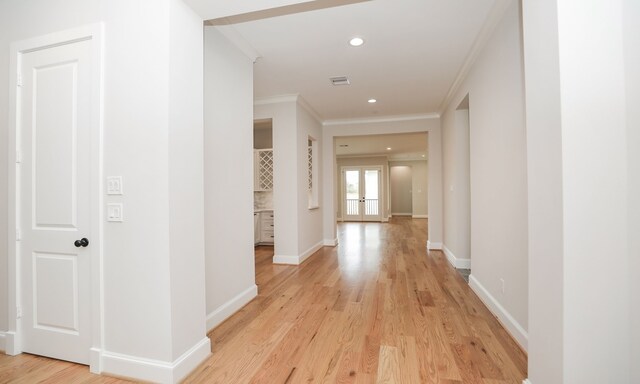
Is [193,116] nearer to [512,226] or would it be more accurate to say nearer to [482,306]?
[512,226]

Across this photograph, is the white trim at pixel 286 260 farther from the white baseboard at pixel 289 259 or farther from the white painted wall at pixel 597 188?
the white painted wall at pixel 597 188

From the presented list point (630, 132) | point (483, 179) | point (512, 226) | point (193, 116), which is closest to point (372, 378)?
point (512, 226)

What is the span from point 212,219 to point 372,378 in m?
1.68

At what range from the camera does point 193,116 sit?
76.1 inches

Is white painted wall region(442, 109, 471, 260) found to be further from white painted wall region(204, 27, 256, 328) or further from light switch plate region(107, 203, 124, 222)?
light switch plate region(107, 203, 124, 222)

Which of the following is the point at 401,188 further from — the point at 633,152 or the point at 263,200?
the point at 633,152

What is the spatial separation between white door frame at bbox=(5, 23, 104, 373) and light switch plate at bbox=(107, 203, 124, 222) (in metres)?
0.06

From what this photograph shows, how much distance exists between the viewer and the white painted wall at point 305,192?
15.5 feet

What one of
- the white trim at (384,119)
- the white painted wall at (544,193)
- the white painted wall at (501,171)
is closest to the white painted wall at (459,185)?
the white painted wall at (501,171)

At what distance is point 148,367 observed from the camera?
5.68 feet

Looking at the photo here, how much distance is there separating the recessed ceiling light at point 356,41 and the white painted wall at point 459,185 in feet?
6.65

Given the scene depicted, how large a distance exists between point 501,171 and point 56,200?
10.9 feet

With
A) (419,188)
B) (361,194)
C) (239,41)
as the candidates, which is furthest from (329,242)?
(419,188)

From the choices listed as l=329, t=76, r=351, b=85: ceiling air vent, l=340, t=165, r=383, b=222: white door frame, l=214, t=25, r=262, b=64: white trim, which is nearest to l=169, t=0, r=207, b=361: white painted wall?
l=214, t=25, r=262, b=64: white trim
